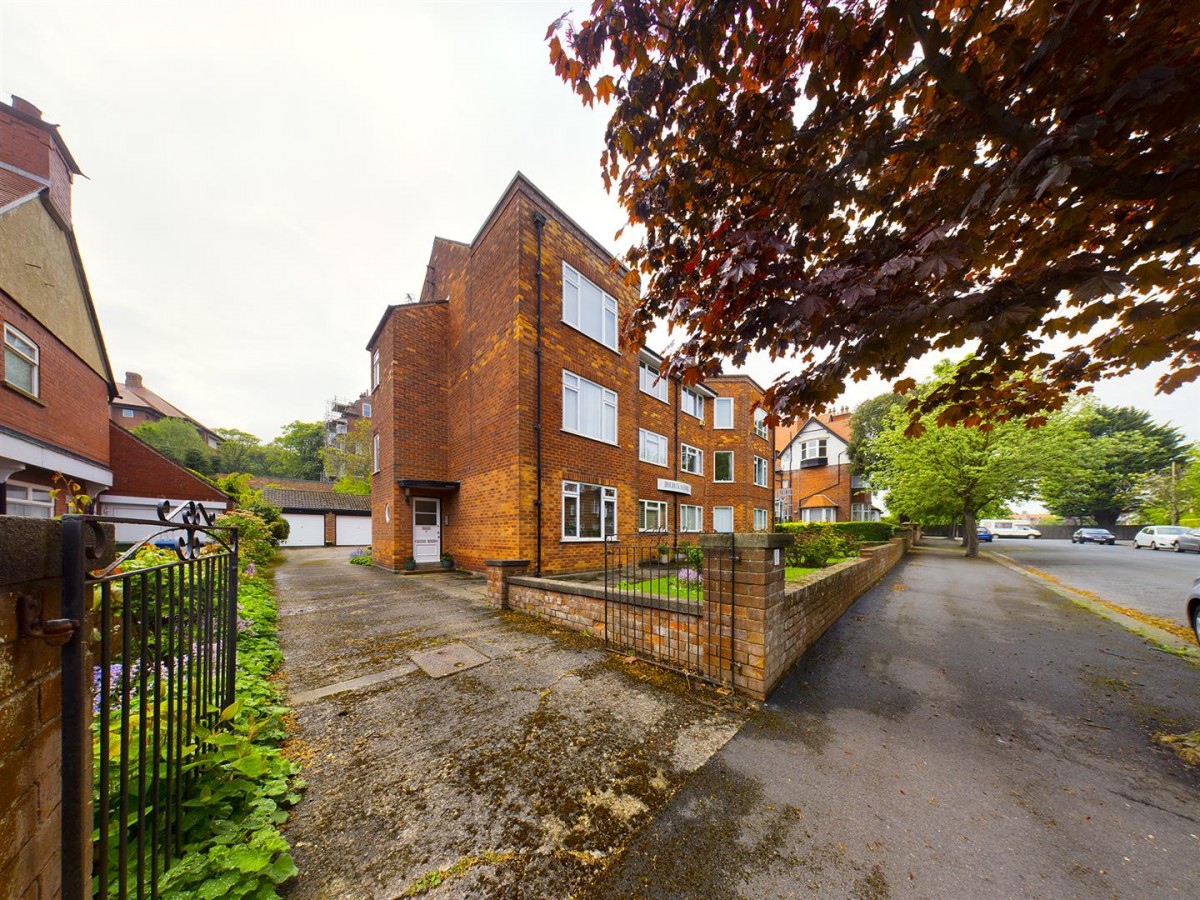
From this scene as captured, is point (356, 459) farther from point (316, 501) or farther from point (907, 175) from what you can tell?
point (907, 175)

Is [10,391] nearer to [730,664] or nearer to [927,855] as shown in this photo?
[730,664]

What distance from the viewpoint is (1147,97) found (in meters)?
2.28

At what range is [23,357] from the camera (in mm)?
9555

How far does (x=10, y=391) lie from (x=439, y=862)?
553 inches

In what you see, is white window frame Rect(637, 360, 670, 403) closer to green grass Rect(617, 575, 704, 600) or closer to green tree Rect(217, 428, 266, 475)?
green grass Rect(617, 575, 704, 600)

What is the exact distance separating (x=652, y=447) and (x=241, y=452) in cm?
5222

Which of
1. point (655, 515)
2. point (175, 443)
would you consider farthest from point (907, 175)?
point (175, 443)

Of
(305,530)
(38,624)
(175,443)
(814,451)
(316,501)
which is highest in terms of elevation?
(175,443)

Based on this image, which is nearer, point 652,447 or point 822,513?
point 652,447

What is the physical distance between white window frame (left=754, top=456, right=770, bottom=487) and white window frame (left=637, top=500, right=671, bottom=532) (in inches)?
294

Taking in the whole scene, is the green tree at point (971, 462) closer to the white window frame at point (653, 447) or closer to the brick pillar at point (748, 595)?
the white window frame at point (653, 447)

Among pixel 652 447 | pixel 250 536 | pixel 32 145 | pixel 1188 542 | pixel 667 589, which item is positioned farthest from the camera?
pixel 1188 542

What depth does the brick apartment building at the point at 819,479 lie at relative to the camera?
31734mm

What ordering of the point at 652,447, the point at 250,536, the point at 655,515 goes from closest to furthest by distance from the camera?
1. the point at 250,536
2. the point at 655,515
3. the point at 652,447
